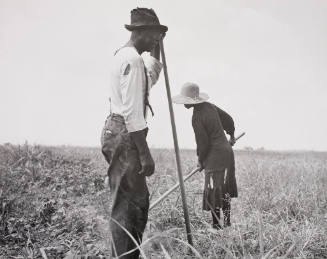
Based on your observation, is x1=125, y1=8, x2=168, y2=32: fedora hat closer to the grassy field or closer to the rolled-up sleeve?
the rolled-up sleeve

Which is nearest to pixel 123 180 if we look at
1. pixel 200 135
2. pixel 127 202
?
pixel 127 202

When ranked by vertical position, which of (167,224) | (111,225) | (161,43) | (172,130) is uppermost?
(161,43)

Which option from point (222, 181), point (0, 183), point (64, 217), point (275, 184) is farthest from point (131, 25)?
point (0, 183)

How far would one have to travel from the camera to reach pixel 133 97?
2.40 m

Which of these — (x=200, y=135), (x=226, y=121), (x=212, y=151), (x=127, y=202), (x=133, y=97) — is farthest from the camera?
(x=226, y=121)

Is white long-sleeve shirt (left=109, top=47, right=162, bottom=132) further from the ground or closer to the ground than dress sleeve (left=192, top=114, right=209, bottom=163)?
further from the ground

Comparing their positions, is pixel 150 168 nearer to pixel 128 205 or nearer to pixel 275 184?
pixel 128 205

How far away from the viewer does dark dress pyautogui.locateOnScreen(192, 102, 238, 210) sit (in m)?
4.75

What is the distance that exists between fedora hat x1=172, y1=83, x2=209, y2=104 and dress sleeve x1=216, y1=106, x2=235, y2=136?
41 cm

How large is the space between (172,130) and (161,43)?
0.59 m

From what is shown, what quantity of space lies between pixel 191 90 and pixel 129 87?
8.16ft

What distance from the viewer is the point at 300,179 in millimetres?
6266

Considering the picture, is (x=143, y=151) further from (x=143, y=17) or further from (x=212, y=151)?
(x=212, y=151)

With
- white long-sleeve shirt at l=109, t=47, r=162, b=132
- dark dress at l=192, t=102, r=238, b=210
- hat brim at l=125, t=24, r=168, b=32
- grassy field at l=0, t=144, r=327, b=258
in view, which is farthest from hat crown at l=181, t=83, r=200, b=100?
white long-sleeve shirt at l=109, t=47, r=162, b=132
